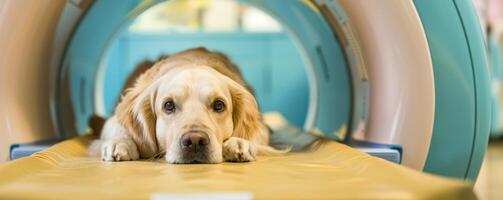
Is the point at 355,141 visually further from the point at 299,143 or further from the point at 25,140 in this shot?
the point at 25,140

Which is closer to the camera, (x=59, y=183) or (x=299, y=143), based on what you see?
(x=59, y=183)

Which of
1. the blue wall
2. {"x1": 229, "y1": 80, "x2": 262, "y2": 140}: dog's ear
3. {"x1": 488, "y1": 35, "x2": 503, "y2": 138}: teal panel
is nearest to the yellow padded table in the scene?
{"x1": 229, "y1": 80, "x2": 262, "y2": 140}: dog's ear

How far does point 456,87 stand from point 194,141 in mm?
905

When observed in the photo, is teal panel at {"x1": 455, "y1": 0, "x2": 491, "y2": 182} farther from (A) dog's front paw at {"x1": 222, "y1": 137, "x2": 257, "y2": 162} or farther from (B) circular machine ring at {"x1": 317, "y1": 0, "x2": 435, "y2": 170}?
(A) dog's front paw at {"x1": 222, "y1": 137, "x2": 257, "y2": 162}

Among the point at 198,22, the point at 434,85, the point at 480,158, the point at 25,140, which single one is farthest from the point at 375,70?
the point at 198,22

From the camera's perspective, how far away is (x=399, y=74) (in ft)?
7.23

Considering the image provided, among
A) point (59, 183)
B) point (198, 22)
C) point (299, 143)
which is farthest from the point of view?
point (198, 22)

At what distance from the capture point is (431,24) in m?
2.25

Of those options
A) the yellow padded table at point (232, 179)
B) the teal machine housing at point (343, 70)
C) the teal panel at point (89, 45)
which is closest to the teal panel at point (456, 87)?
the teal machine housing at point (343, 70)

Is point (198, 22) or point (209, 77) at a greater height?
point (198, 22)

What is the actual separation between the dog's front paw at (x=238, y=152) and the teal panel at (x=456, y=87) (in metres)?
0.60

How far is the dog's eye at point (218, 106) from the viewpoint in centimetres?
226

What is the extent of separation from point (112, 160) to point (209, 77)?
17.6 inches

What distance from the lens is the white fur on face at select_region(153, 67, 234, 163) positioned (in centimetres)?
208
